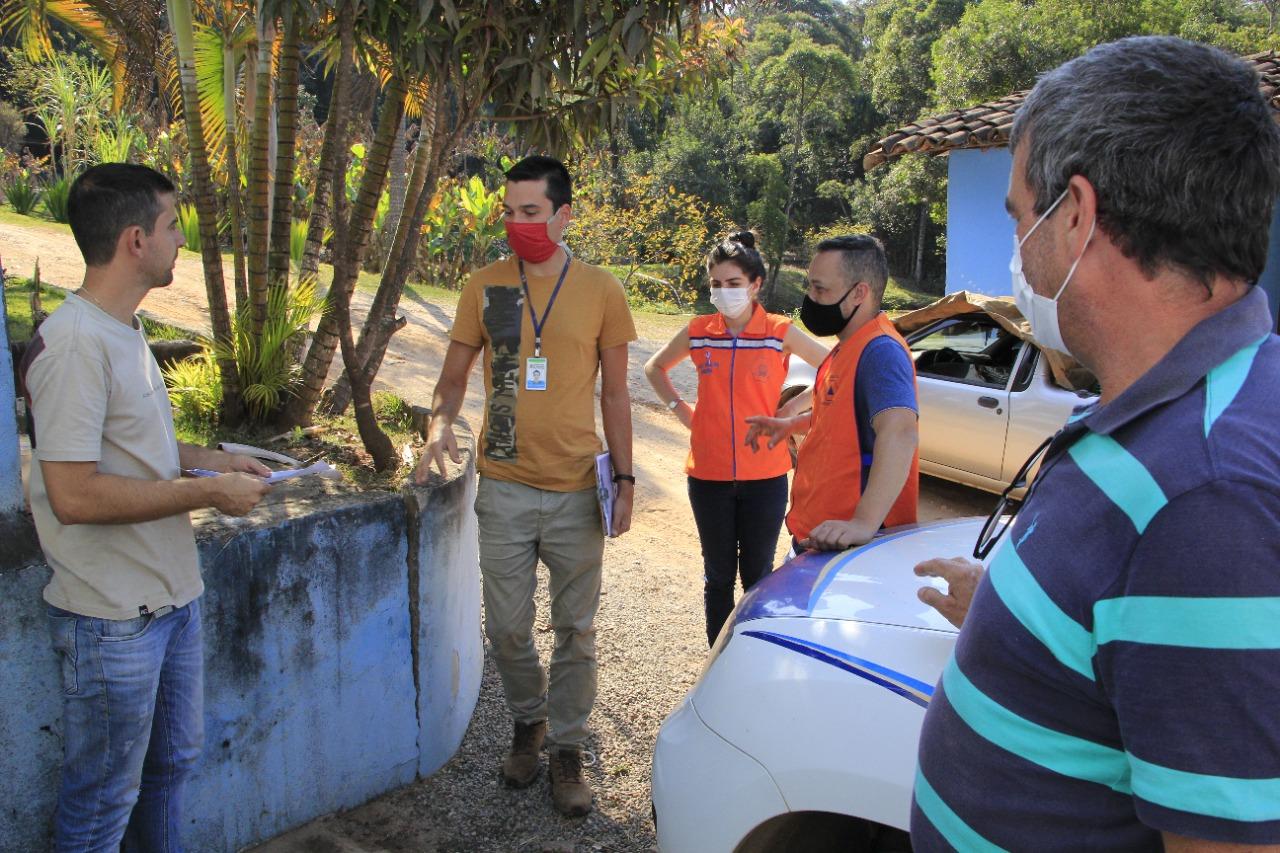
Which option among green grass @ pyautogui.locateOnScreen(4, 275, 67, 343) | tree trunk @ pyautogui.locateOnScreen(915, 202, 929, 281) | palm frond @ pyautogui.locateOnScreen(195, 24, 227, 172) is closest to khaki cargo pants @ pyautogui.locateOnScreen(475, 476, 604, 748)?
green grass @ pyautogui.locateOnScreen(4, 275, 67, 343)

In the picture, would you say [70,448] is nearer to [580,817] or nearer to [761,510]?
[580,817]

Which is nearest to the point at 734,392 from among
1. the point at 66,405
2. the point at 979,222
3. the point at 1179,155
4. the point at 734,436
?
the point at 734,436

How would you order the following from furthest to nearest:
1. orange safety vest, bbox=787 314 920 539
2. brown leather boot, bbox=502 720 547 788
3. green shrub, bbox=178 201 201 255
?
green shrub, bbox=178 201 201 255 < brown leather boot, bbox=502 720 547 788 < orange safety vest, bbox=787 314 920 539

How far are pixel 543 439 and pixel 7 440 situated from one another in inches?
63.0

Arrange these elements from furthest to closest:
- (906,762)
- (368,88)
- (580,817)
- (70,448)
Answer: (368,88), (580,817), (70,448), (906,762)

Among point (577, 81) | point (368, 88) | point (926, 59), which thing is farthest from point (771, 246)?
point (577, 81)

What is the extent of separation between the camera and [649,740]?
4020mm

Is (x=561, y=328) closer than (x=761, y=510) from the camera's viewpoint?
Yes

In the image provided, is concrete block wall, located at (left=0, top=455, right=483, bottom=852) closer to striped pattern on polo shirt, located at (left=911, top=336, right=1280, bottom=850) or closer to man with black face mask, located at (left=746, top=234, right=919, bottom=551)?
man with black face mask, located at (left=746, top=234, right=919, bottom=551)

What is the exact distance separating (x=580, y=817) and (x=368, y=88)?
6465 mm

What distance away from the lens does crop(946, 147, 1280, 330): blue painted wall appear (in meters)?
13.0

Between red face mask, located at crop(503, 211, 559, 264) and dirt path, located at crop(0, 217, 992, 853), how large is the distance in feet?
6.38

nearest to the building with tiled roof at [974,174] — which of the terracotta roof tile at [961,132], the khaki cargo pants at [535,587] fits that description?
the terracotta roof tile at [961,132]

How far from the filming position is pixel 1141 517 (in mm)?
1082
